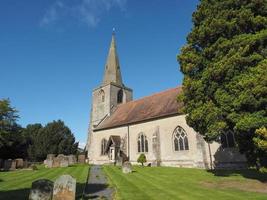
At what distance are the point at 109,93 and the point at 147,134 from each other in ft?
51.4

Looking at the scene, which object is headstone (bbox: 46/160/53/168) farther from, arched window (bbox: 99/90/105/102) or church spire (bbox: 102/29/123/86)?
church spire (bbox: 102/29/123/86)

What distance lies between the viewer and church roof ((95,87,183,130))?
2963 centimetres

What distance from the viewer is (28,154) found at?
46500 millimetres

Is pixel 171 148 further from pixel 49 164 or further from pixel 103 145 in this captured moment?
pixel 49 164

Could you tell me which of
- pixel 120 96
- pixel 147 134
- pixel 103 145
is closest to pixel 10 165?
pixel 103 145

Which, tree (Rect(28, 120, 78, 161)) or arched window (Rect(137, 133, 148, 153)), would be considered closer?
arched window (Rect(137, 133, 148, 153))

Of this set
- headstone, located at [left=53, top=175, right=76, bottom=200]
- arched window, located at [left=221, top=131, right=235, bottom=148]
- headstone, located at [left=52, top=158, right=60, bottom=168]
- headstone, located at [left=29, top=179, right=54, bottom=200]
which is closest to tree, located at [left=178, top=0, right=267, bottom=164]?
arched window, located at [left=221, top=131, right=235, bottom=148]

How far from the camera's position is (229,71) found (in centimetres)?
1438

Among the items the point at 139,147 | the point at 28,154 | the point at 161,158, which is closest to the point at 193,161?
the point at 161,158

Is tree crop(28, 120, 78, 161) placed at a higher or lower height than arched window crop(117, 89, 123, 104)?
lower

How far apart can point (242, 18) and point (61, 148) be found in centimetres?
→ 4068

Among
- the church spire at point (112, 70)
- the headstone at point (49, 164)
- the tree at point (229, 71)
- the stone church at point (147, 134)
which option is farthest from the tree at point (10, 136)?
the tree at point (229, 71)

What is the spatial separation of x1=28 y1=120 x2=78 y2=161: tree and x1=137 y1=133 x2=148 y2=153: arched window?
20.9 metres

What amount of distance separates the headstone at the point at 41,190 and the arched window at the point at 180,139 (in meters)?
19.8
